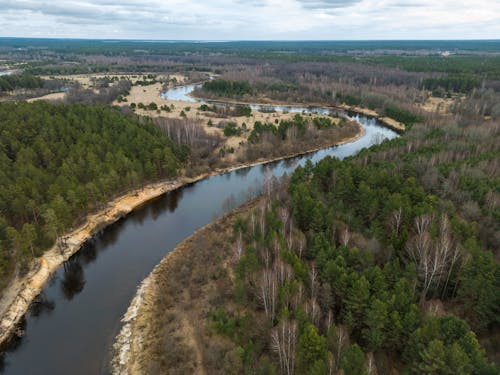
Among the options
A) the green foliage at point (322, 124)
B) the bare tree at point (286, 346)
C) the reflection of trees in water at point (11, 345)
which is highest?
the bare tree at point (286, 346)

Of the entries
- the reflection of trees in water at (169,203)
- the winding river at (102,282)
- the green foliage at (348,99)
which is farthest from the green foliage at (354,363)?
the green foliage at (348,99)

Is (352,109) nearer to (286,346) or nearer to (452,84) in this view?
(452,84)

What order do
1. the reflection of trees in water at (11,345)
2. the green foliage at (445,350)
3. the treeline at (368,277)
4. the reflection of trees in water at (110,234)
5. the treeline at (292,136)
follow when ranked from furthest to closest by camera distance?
the treeline at (292,136), the reflection of trees in water at (110,234), the reflection of trees in water at (11,345), the treeline at (368,277), the green foliage at (445,350)

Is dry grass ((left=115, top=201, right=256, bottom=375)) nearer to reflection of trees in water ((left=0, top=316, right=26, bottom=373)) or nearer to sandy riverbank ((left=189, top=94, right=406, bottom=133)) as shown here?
reflection of trees in water ((left=0, top=316, right=26, bottom=373))

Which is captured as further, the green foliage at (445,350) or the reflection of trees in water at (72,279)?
the reflection of trees in water at (72,279)

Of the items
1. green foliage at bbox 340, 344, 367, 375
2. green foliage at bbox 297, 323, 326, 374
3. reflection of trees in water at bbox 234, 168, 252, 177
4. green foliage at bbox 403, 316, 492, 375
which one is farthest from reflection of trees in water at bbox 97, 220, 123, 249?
green foliage at bbox 403, 316, 492, 375

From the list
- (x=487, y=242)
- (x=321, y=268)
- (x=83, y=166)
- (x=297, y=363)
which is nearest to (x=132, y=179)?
(x=83, y=166)

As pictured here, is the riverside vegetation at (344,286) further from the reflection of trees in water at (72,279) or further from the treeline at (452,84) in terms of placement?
the treeline at (452,84)
